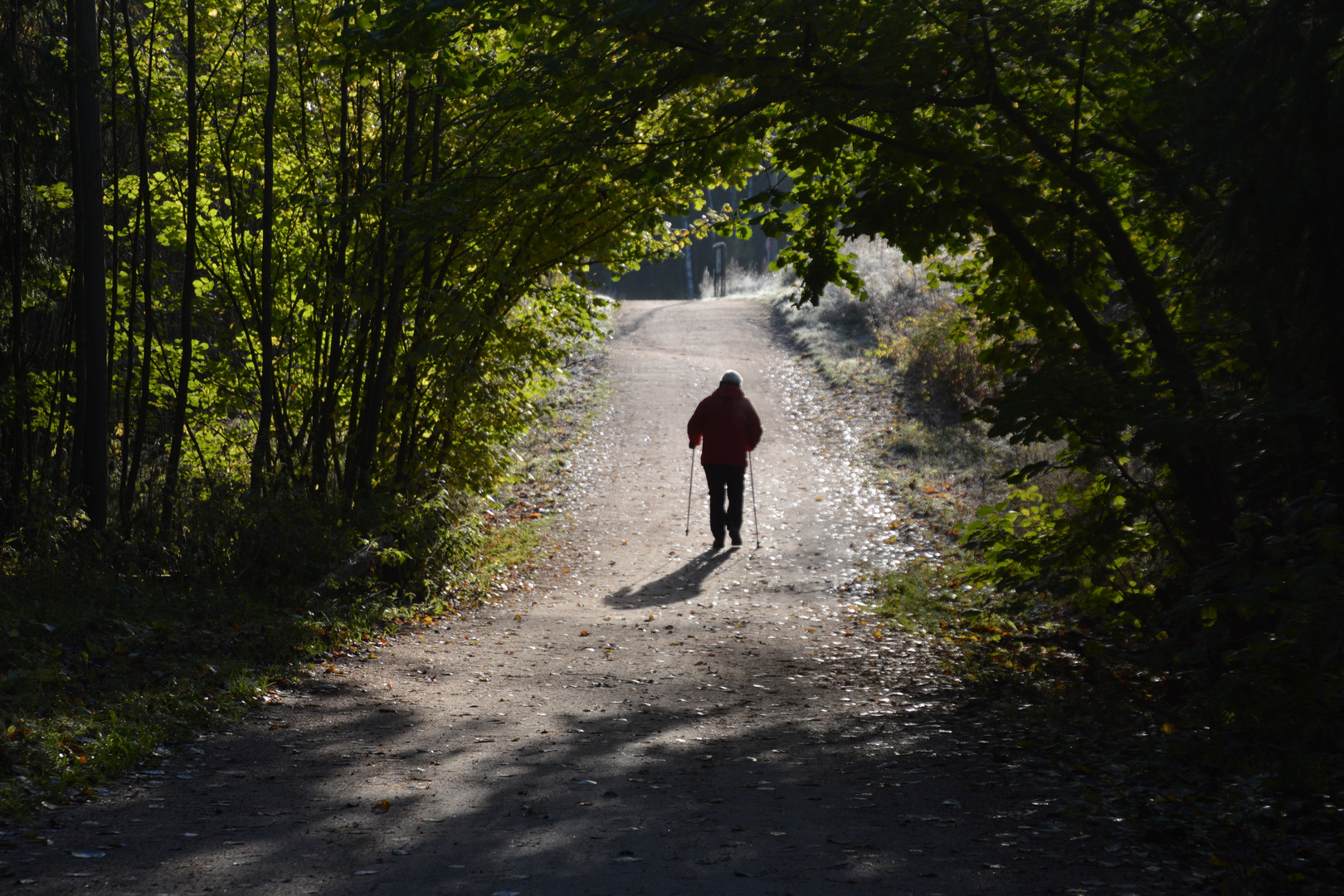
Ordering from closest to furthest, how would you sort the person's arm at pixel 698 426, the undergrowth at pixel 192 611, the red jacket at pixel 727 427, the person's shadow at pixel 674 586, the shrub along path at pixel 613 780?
the shrub along path at pixel 613 780 < the undergrowth at pixel 192 611 < the person's shadow at pixel 674 586 < the red jacket at pixel 727 427 < the person's arm at pixel 698 426

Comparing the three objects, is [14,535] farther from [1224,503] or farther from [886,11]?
[1224,503]

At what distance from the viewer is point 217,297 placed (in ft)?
30.4

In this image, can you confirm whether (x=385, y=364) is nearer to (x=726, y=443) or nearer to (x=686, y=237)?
(x=686, y=237)

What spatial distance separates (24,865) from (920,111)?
594 centimetres

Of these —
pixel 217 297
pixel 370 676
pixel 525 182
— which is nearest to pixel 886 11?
pixel 525 182

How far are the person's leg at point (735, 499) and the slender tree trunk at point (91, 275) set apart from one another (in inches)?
250

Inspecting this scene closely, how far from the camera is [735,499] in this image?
1148cm

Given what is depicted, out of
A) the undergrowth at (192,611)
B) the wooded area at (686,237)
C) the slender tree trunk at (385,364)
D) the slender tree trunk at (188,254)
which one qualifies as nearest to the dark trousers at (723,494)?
the undergrowth at (192,611)

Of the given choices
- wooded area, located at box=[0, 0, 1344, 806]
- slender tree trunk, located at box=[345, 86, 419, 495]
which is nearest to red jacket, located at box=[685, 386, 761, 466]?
wooded area, located at box=[0, 0, 1344, 806]

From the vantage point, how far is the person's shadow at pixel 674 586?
9.48 m

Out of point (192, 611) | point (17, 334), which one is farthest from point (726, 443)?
point (17, 334)

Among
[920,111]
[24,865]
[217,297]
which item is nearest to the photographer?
[24,865]

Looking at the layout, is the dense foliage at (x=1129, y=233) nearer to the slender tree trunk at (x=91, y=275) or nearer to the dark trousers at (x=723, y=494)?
the slender tree trunk at (x=91, y=275)

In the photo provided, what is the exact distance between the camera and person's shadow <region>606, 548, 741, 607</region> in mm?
9477
